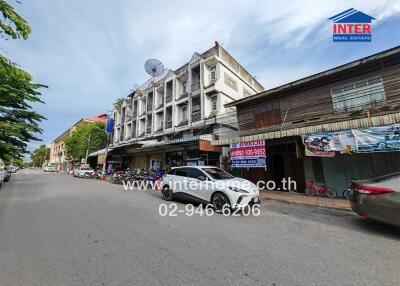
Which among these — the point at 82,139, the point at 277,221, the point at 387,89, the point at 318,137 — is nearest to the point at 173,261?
the point at 277,221

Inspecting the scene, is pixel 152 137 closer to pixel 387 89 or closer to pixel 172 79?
pixel 172 79

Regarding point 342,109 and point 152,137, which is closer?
point 342,109

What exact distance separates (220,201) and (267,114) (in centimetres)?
780

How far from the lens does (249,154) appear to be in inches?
443

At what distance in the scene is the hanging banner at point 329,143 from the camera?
8.20m

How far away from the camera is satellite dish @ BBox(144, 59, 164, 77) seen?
82.6ft

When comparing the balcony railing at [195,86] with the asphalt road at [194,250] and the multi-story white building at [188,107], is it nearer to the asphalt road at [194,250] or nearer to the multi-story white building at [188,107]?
the multi-story white building at [188,107]

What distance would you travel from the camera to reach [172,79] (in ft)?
69.7

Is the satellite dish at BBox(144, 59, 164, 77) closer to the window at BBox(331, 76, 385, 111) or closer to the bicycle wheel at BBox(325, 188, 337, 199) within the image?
the window at BBox(331, 76, 385, 111)

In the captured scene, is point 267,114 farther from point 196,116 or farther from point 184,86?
point 184,86

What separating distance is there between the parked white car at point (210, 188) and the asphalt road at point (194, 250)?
768mm

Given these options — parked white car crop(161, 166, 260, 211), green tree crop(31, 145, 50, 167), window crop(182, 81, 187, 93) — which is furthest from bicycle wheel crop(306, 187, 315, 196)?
green tree crop(31, 145, 50, 167)

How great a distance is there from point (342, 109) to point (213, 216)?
28.4 ft

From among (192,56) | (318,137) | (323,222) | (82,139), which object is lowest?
(323,222)
